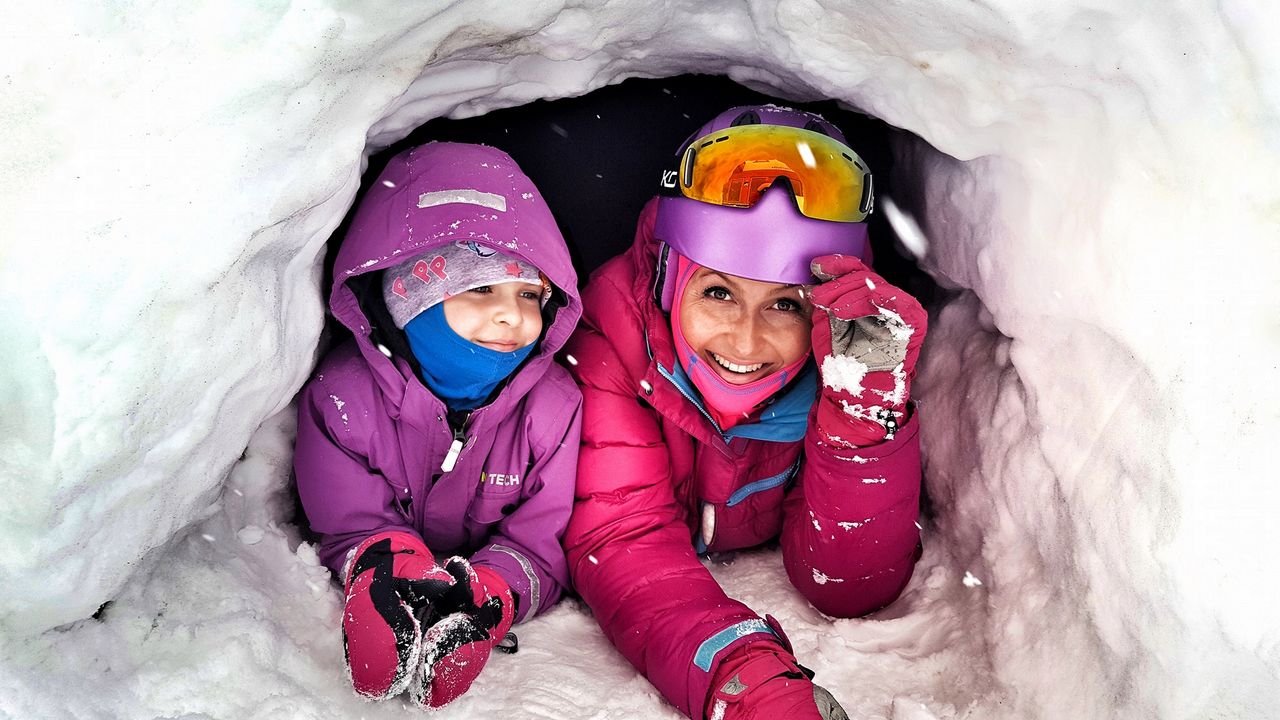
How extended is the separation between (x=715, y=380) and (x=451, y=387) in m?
0.65

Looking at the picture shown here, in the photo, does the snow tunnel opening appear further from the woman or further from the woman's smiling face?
the woman's smiling face

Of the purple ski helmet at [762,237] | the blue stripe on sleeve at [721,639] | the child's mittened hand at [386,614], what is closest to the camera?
the child's mittened hand at [386,614]

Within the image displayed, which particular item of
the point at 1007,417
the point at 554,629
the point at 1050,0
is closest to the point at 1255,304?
the point at 1050,0

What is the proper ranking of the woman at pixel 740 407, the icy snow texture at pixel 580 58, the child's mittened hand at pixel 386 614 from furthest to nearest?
the woman at pixel 740 407, the child's mittened hand at pixel 386 614, the icy snow texture at pixel 580 58

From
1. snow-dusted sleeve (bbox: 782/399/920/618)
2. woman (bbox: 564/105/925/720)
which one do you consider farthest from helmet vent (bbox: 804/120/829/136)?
snow-dusted sleeve (bbox: 782/399/920/618)

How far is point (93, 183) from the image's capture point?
1.31m

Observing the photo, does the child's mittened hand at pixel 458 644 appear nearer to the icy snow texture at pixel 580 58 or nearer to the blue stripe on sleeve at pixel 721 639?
the icy snow texture at pixel 580 58

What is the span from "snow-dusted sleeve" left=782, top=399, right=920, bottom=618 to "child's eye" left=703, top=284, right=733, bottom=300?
376 mm

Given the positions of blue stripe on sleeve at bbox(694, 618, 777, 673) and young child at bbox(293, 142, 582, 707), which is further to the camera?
young child at bbox(293, 142, 582, 707)

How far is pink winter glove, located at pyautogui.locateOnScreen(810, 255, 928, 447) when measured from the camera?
1.99 m

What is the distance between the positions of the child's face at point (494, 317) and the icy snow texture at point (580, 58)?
0.33 metres

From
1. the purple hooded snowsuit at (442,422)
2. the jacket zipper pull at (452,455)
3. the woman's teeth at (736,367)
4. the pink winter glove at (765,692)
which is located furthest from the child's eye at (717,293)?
the pink winter glove at (765,692)

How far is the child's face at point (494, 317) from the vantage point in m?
2.14

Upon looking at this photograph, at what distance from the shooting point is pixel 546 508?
7.64ft
